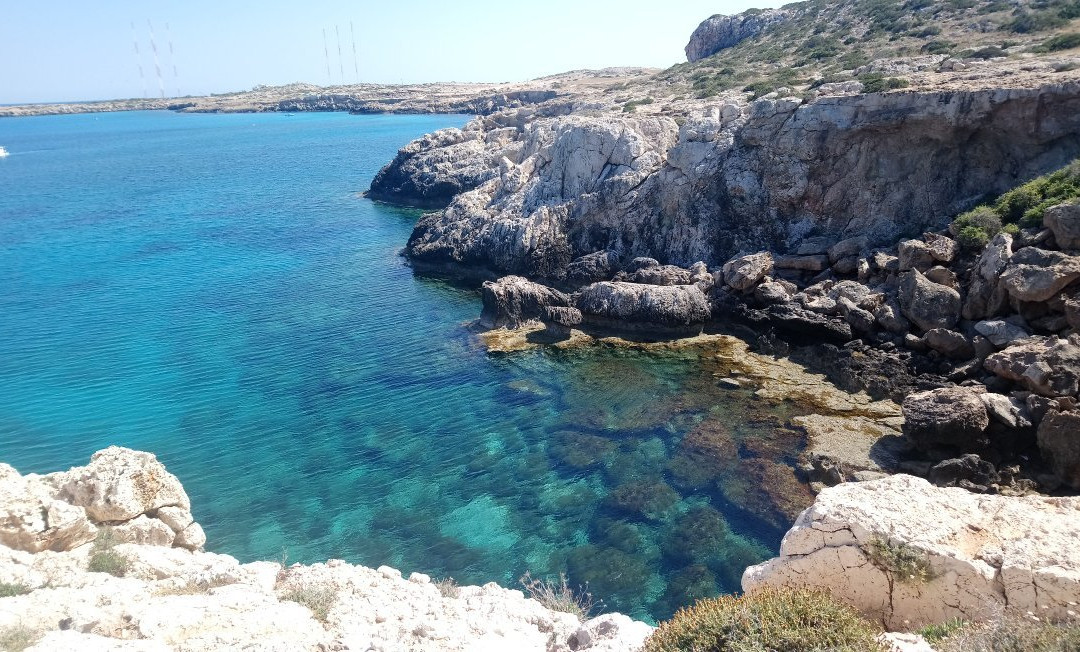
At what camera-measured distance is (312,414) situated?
27.1 m

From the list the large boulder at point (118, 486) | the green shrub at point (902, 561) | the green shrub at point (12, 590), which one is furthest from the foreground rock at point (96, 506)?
the green shrub at point (902, 561)

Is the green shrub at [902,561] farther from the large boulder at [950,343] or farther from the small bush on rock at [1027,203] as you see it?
the small bush on rock at [1027,203]

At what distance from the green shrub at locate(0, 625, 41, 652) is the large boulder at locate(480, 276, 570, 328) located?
26390 mm

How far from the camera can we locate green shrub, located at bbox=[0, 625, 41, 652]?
988 cm

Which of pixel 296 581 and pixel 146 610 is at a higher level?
pixel 146 610

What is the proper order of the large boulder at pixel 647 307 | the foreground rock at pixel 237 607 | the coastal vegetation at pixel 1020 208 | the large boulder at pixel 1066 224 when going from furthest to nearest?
the large boulder at pixel 647 307 < the coastal vegetation at pixel 1020 208 < the large boulder at pixel 1066 224 < the foreground rock at pixel 237 607

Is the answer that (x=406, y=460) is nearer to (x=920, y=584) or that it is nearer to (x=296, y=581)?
(x=296, y=581)

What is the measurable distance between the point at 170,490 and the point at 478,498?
8.69 meters

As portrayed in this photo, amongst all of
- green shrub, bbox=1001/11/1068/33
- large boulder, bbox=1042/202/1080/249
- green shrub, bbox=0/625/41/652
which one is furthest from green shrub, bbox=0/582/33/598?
green shrub, bbox=1001/11/1068/33

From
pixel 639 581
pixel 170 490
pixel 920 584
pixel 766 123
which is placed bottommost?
pixel 639 581

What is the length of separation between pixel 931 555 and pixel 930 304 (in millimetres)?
20553

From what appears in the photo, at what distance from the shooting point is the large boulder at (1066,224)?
2597 cm

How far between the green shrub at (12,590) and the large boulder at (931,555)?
12.9 m

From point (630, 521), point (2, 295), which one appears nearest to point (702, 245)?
point (630, 521)
